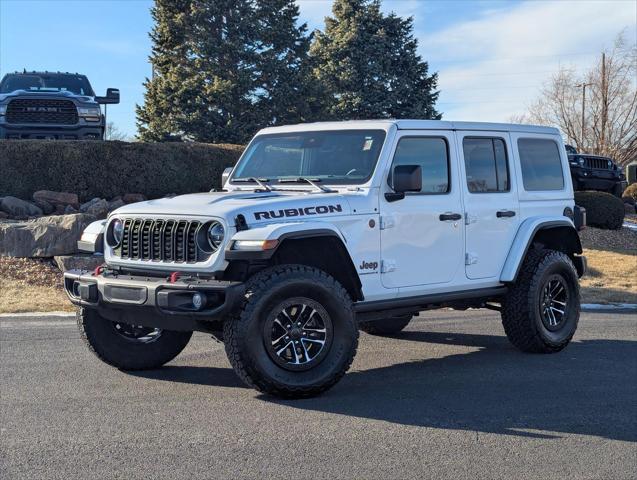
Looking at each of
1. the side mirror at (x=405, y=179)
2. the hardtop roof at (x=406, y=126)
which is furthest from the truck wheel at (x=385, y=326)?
the side mirror at (x=405, y=179)

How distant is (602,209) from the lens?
63.2 ft

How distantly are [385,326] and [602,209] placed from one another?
468 inches

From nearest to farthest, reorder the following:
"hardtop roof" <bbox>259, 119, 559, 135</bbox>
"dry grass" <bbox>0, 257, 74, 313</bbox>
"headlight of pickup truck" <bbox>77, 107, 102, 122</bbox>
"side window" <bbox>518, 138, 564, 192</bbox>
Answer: "hardtop roof" <bbox>259, 119, 559, 135</bbox> < "side window" <bbox>518, 138, 564, 192</bbox> < "dry grass" <bbox>0, 257, 74, 313</bbox> < "headlight of pickup truck" <bbox>77, 107, 102, 122</bbox>

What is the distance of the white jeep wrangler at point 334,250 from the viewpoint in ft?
19.4

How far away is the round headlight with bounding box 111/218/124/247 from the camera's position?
21.6 feet

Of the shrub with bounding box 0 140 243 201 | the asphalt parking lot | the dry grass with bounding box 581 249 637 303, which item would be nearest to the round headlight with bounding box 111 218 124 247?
the asphalt parking lot

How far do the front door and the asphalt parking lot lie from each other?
0.89m

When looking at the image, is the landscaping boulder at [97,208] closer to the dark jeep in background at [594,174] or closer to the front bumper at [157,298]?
the front bumper at [157,298]

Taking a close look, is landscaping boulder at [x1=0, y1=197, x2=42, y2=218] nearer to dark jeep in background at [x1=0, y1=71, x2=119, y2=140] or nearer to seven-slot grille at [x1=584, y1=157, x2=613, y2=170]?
dark jeep in background at [x1=0, y1=71, x2=119, y2=140]

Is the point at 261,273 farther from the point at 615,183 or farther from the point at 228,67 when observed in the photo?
the point at 228,67

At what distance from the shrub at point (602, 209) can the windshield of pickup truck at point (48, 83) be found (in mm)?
11117

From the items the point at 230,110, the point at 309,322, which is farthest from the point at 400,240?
the point at 230,110

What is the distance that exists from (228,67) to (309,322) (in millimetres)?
24142

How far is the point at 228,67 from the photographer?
1148 inches
